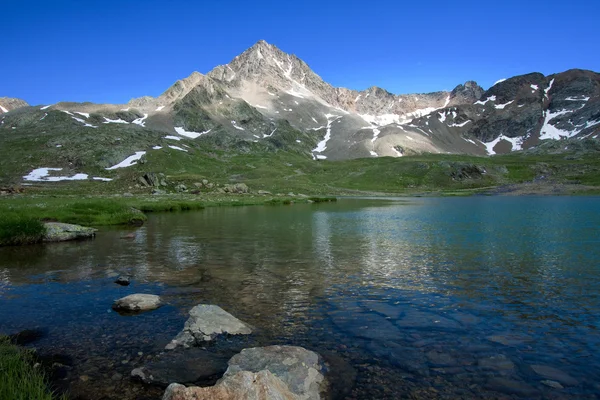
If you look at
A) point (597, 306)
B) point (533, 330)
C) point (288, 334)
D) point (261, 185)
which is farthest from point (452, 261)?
point (261, 185)

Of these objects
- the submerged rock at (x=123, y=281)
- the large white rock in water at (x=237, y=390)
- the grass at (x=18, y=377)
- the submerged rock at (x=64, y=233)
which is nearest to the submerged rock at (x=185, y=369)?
the grass at (x=18, y=377)

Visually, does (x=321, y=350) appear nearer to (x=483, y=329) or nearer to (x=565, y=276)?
(x=483, y=329)

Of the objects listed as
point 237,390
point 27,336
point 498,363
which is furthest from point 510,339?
point 27,336

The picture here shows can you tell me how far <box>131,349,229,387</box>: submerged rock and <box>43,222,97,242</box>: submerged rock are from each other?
2812 cm

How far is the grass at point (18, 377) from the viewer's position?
6.73m

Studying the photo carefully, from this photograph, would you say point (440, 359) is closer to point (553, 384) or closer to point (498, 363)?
point (498, 363)

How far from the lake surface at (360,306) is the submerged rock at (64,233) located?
1.70m

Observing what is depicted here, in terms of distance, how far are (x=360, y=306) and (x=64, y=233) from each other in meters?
30.1

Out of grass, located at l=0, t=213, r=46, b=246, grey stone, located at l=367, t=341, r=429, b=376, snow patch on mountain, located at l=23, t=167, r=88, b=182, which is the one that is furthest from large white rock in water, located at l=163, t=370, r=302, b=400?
snow patch on mountain, located at l=23, t=167, r=88, b=182

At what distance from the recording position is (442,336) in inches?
490

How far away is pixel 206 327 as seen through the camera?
12.3 metres

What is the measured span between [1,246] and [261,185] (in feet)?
394

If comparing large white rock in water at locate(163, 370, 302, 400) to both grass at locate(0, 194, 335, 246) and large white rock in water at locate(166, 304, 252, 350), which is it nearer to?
large white rock in water at locate(166, 304, 252, 350)

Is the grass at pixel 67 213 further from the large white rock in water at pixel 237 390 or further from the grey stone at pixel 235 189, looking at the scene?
the grey stone at pixel 235 189
